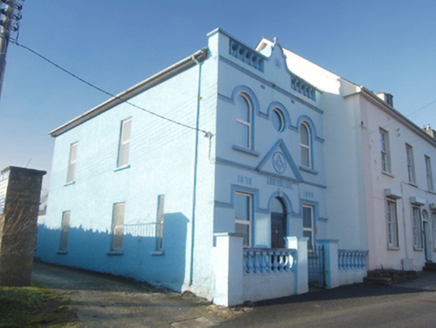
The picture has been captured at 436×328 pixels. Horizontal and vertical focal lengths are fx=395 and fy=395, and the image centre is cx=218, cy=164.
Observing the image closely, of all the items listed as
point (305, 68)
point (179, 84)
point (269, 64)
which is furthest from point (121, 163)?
point (305, 68)

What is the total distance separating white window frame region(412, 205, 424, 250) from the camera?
18297mm

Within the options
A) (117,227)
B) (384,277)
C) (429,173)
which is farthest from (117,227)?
(429,173)

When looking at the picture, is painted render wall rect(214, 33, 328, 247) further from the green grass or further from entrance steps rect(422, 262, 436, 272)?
entrance steps rect(422, 262, 436, 272)

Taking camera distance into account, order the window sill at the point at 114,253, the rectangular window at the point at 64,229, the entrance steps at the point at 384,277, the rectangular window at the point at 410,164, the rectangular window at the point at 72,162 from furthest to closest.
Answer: the rectangular window at the point at 410,164 → the rectangular window at the point at 72,162 → the rectangular window at the point at 64,229 → the window sill at the point at 114,253 → the entrance steps at the point at 384,277

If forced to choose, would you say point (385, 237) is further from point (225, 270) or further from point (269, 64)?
point (225, 270)

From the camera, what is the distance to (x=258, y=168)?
12414 millimetres

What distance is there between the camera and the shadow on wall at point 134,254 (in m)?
11.6

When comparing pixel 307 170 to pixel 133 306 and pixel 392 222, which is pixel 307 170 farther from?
pixel 133 306

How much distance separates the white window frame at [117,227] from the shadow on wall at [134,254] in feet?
0.61

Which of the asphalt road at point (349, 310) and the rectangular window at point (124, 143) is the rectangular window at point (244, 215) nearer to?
the asphalt road at point (349, 310)

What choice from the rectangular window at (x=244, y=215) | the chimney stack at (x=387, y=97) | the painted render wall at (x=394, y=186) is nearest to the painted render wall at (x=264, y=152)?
the rectangular window at (x=244, y=215)

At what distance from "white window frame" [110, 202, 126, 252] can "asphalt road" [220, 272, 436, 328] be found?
6659 mm

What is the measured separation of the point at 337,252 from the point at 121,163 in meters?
8.48

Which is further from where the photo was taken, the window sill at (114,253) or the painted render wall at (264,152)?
the window sill at (114,253)
